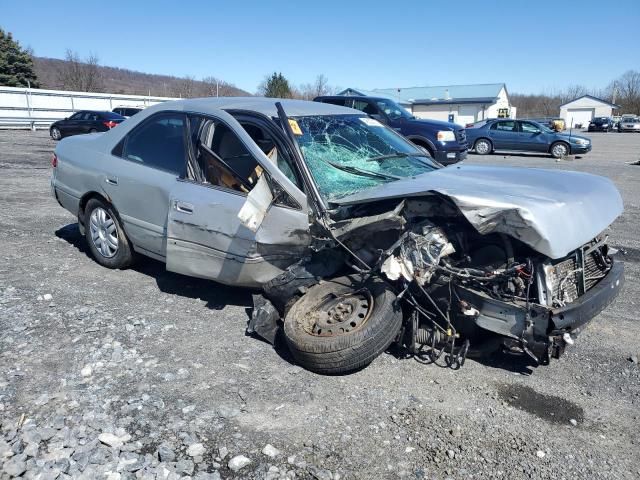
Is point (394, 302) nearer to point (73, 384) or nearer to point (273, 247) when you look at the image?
point (273, 247)

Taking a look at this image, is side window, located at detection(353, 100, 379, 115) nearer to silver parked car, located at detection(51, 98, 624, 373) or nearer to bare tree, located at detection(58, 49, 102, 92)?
silver parked car, located at detection(51, 98, 624, 373)

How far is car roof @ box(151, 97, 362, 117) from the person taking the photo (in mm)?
4340

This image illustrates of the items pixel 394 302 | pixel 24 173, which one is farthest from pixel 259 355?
pixel 24 173

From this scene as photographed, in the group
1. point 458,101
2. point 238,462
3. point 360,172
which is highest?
point 458,101

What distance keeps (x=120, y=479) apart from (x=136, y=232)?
108 inches

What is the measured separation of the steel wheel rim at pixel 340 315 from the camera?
3459 mm

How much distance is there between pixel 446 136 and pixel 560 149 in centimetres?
942

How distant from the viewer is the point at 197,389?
3219 mm

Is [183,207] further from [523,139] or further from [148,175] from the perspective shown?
[523,139]

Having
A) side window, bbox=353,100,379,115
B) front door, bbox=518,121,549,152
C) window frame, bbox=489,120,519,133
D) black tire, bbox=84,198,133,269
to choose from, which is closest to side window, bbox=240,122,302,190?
black tire, bbox=84,198,133,269

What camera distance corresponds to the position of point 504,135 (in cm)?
2130

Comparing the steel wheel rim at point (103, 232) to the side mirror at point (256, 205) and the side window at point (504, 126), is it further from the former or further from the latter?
the side window at point (504, 126)

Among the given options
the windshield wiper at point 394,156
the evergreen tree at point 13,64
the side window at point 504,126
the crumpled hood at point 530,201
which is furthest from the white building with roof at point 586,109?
the crumpled hood at point 530,201

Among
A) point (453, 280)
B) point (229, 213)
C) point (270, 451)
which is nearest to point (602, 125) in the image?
point (453, 280)
